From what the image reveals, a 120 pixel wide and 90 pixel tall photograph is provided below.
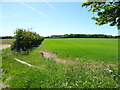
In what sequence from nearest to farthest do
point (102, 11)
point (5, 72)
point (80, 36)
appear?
1. point (5, 72)
2. point (102, 11)
3. point (80, 36)

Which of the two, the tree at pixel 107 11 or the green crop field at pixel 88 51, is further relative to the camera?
the green crop field at pixel 88 51

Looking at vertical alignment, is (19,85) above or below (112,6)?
below

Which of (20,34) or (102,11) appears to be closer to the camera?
(102,11)

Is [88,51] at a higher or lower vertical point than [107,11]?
lower

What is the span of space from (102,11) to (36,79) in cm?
674

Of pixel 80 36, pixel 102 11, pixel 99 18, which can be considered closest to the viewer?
pixel 102 11

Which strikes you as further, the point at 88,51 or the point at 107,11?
the point at 88,51

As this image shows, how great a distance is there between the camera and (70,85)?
5.98 m

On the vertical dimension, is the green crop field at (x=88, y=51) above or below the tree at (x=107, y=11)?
below

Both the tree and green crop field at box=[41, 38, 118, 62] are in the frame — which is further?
green crop field at box=[41, 38, 118, 62]

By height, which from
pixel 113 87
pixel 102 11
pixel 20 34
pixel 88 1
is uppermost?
pixel 88 1

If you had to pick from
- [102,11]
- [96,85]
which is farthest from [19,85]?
[102,11]

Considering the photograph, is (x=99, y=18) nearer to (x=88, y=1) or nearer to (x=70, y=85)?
(x=88, y=1)

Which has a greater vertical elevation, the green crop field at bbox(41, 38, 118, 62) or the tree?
the tree
